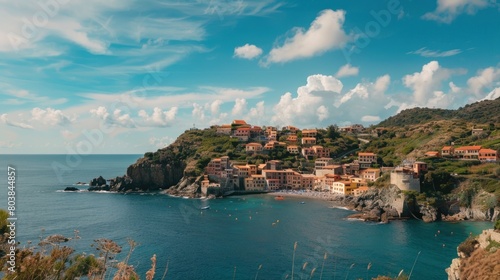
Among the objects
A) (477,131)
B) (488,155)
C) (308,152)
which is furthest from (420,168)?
(477,131)

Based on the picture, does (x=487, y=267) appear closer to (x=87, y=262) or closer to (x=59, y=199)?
(x=87, y=262)

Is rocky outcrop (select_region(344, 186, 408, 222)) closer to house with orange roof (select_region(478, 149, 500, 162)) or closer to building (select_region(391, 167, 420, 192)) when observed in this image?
building (select_region(391, 167, 420, 192))

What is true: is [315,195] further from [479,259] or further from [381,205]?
[479,259]

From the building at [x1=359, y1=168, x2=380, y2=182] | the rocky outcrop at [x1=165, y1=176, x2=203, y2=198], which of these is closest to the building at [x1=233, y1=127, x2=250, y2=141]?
the rocky outcrop at [x1=165, y1=176, x2=203, y2=198]

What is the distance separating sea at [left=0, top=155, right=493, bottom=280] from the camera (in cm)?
3072

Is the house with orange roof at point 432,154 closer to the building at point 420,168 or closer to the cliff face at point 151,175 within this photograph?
the building at point 420,168

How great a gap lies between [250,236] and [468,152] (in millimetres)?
52368

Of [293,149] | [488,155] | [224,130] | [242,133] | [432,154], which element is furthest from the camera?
[224,130]

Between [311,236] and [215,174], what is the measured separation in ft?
144

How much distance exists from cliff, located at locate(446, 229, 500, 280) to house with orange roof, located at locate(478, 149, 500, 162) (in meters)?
51.0

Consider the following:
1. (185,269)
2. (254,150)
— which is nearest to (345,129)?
(254,150)

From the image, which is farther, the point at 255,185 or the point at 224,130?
the point at 224,130

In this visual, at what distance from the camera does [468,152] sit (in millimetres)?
70812

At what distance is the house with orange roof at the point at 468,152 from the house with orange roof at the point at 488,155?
173cm
